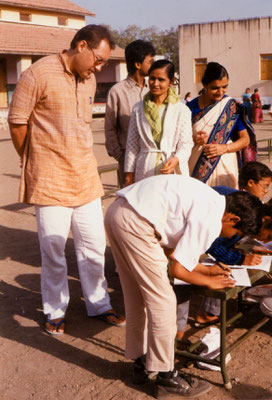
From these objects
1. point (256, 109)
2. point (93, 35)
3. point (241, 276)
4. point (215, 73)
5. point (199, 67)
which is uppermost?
point (199, 67)

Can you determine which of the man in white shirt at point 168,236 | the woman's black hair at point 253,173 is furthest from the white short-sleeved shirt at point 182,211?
the woman's black hair at point 253,173

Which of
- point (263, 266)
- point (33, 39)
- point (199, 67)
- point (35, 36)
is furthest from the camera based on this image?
point (199, 67)

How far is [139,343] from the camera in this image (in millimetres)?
2861

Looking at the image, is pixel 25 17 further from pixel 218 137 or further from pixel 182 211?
pixel 182 211

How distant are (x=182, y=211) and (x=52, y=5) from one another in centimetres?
2680

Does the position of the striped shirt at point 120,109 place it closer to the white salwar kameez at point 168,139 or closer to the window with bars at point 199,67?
the white salwar kameez at point 168,139

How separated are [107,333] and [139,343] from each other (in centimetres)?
74

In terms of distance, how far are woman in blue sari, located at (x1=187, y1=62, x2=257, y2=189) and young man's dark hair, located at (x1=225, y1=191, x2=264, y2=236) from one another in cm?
150

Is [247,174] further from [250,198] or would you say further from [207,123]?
[250,198]

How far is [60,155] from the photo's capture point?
340 centimetres

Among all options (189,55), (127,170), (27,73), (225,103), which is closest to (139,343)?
(127,170)

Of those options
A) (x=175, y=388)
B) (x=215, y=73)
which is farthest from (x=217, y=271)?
(x=215, y=73)

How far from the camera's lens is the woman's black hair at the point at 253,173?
3.91 meters

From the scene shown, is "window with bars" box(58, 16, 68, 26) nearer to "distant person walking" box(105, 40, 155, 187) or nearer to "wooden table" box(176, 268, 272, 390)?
"distant person walking" box(105, 40, 155, 187)
